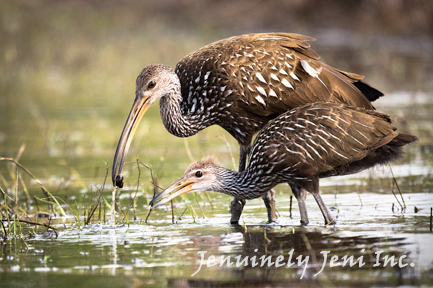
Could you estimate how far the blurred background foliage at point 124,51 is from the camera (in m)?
13.2

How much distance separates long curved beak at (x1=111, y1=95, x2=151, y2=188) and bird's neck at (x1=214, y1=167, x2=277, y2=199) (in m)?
1.00

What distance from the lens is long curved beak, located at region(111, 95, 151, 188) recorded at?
749 centimetres

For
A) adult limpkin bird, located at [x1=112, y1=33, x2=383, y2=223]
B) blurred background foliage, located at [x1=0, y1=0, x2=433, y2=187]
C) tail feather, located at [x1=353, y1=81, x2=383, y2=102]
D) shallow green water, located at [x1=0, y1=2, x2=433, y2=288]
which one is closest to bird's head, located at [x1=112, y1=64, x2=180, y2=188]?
adult limpkin bird, located at [x1=112, y1=33, x2=383, y2=223]

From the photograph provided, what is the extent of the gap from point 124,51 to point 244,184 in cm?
1772

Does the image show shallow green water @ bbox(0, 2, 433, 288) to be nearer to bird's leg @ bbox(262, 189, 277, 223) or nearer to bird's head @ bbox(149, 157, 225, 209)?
bird's leg @ bbox(262, 189, 277, 223)

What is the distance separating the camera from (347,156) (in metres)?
7.00

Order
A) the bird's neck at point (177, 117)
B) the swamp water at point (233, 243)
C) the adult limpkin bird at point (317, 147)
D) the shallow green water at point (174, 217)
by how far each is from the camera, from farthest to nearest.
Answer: the bird's neck at point (177, 117) → the adult limpkin bird at point (317, 147) → the shallow green water at point (174, 217) → the swamp water at point (233, 243)

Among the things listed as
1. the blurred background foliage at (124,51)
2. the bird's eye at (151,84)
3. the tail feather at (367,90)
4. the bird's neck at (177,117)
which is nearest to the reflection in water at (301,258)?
the bird's neck at (177,117)

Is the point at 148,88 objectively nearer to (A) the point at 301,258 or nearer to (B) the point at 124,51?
(A) the point at 301,258

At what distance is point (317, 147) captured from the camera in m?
7.00

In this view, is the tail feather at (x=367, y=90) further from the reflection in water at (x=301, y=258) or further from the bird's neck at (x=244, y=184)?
the reflection in water at (x=301, y=258)

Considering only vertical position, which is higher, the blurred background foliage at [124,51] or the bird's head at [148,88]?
the blurred background foliage at [124,51]

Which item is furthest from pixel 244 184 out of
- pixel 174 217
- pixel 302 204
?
pixel 174 217

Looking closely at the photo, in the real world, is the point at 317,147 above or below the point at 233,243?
above
